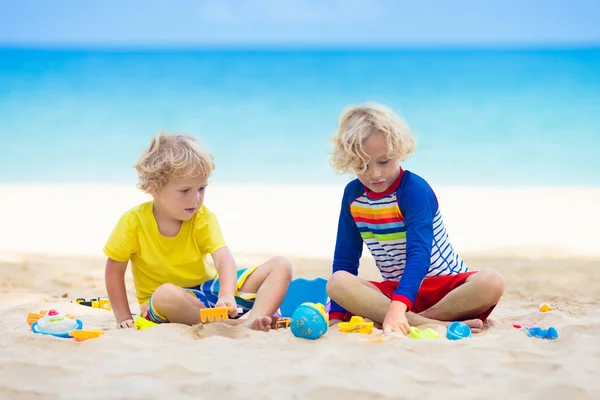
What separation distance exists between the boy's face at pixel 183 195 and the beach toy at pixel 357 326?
806 millimetres

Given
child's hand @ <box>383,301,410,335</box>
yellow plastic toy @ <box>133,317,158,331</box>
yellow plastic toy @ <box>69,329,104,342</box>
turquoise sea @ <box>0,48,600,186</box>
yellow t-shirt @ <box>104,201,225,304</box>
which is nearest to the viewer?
yellow plastic toy @ <box>69,329,104,342</box>

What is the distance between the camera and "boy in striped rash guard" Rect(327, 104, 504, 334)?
2738 mm

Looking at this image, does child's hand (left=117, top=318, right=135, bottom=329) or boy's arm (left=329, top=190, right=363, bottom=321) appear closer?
child's hand (left=117, top=318, right=135, bottom=329)

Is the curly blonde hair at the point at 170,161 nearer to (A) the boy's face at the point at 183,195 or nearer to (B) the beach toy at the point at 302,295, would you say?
(A) the boy's face at the point at 183,195

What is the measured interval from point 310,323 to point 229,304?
0.45 m

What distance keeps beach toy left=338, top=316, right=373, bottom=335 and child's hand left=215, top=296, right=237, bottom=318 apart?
0.41 meters

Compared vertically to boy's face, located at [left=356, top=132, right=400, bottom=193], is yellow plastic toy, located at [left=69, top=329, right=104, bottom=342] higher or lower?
lower

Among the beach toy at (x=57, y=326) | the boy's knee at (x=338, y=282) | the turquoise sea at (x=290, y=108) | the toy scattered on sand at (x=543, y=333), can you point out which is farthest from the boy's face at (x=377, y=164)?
the turquoise sea at (x=290, y=108)

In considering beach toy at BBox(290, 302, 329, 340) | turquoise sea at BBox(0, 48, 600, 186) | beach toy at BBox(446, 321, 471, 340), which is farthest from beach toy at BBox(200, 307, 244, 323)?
turquoise sea at BBox(0, 48, 600, 186)

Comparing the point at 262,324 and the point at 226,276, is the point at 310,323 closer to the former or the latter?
the point at 262,324

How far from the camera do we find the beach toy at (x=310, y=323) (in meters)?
2.48

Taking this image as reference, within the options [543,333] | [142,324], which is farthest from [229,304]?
[543,333]

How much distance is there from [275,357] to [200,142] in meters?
1.20

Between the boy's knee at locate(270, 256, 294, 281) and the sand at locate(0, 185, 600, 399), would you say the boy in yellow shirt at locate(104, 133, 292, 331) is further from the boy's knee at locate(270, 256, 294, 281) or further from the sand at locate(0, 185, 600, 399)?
the sand at locate(0, 185, 600, 399)
